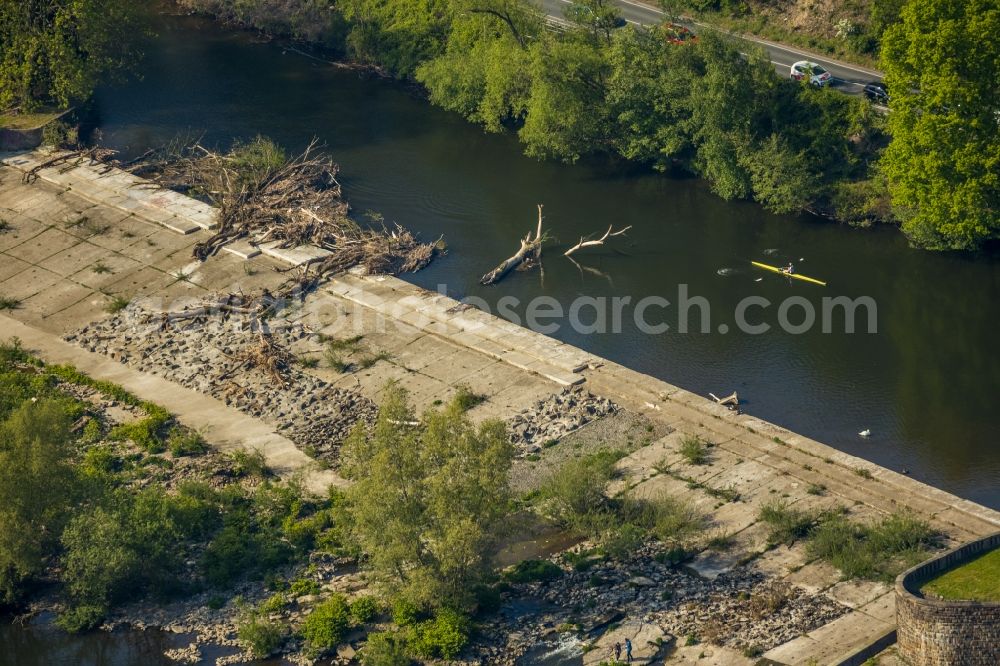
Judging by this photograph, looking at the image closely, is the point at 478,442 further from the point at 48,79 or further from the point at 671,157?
the point at 48,79

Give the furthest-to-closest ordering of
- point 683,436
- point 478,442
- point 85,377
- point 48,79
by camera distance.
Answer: point 48,79, point 85,377, point 683,436, point 478,442

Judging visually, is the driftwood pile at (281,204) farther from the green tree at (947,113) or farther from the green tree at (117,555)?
the green tree at (947,113)

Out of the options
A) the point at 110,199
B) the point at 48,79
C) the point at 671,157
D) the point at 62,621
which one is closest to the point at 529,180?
the point at 671,157

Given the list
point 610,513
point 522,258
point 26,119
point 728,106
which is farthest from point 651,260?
point 26,119

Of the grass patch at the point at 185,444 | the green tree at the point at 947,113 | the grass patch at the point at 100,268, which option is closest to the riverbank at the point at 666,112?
the green tree at the point at 947,113

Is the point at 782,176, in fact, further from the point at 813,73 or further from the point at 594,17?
the point at 594,17

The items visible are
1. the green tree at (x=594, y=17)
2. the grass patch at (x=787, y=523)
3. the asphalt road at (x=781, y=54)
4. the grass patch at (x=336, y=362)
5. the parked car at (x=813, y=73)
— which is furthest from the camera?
the green tree at (x=594, y=17)
